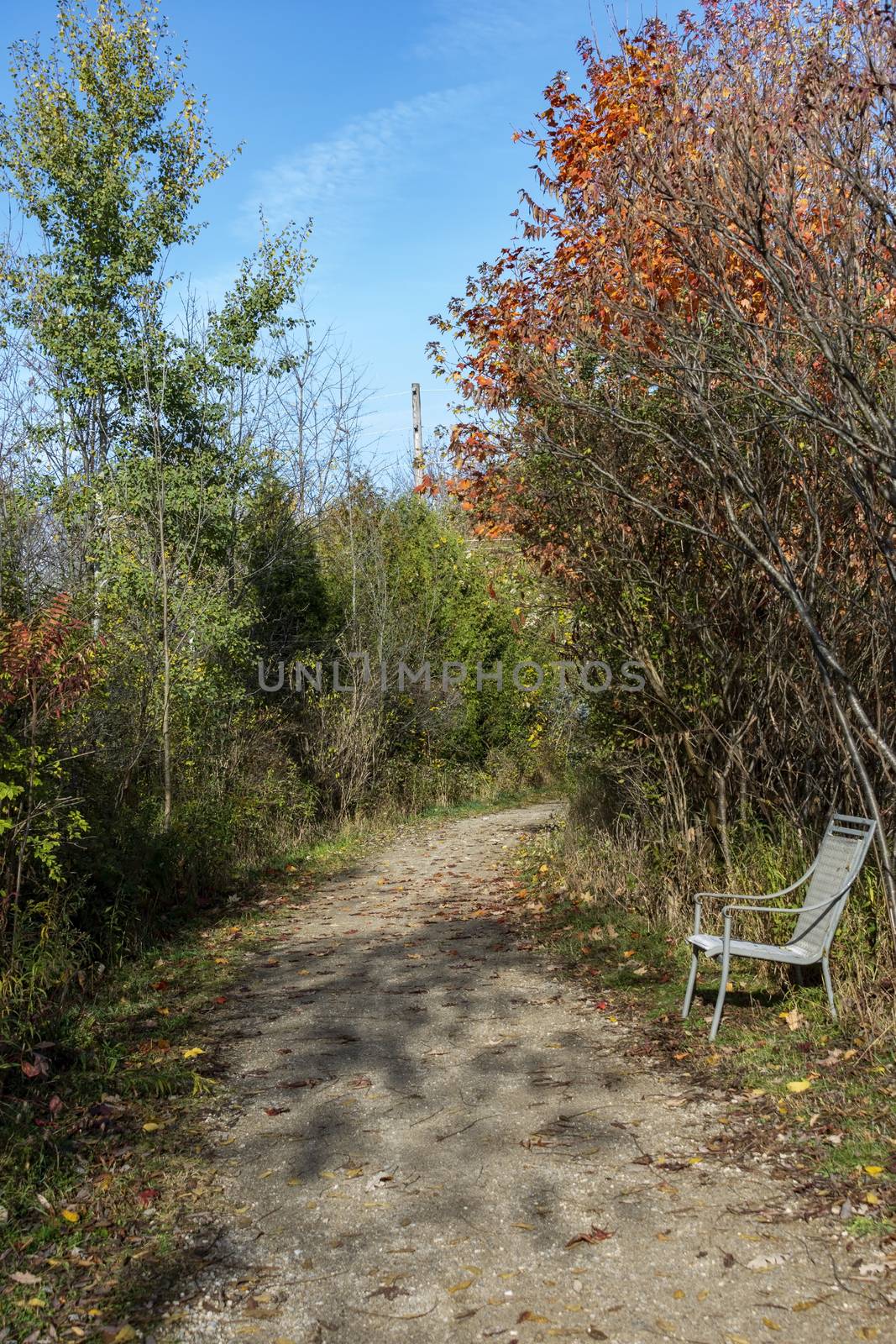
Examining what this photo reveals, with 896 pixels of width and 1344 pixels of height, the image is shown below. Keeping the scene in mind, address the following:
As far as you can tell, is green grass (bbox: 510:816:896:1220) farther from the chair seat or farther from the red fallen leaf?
the red fallen leaf

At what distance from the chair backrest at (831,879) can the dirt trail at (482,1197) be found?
1.06 metres

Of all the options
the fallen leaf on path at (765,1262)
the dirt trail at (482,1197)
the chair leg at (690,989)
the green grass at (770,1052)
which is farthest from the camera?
the chair leg at (690,989)

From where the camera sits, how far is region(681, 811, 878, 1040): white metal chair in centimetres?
549

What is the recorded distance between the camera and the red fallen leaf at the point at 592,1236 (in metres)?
3.71

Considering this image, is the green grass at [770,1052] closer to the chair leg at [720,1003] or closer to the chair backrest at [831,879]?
the chair leg at [720,1003]

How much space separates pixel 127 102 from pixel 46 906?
1061cm

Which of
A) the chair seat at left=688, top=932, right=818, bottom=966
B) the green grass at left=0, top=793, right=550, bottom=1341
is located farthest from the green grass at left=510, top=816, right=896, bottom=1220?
the green grass at left=0, top=793, right=550, bottom=1341

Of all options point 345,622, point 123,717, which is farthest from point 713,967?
point 345,622

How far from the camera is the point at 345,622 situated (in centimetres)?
1606

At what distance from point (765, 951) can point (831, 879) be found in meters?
0.54

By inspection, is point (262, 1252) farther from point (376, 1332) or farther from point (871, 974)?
point (871, 974)

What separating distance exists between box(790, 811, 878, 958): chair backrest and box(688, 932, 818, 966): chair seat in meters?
0.04

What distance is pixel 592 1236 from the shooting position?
374 centimetres

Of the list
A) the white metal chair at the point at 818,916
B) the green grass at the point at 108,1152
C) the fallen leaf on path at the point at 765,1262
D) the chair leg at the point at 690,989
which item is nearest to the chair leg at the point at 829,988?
Answer: the white metal chair at the point at 818,916
